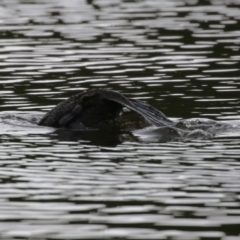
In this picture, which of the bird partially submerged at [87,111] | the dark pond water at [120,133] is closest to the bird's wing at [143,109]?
the bird partially submerged at [87,111]

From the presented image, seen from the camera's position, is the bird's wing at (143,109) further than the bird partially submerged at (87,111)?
No

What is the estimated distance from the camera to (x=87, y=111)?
11.5m

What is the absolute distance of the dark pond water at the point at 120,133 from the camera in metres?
7.50

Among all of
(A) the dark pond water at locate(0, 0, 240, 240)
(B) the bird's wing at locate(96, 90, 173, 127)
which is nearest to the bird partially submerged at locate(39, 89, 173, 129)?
(B) the bird's wing at locate(96, 90, 173, 127)

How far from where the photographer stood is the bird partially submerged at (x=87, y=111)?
37.1ft

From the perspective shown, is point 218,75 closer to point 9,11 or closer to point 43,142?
point 43,142

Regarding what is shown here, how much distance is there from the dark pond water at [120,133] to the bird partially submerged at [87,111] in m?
0.23

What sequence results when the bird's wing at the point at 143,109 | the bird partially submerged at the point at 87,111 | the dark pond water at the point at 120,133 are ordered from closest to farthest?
the dark pond water at the point at 120,133, the bird's wing at the point at 143,109, the bird partially submerged at the point at 87,111

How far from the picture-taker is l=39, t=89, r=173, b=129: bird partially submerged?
37.1ft

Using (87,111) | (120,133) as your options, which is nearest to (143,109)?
(120,133)

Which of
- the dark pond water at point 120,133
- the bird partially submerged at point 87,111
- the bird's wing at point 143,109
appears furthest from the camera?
the bird partially submerged at point 87,111

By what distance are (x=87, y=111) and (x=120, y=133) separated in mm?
527

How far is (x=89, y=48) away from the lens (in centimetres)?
1711

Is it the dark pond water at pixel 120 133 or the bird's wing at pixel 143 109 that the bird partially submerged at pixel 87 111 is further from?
the dark pond water at pixel 120 133
